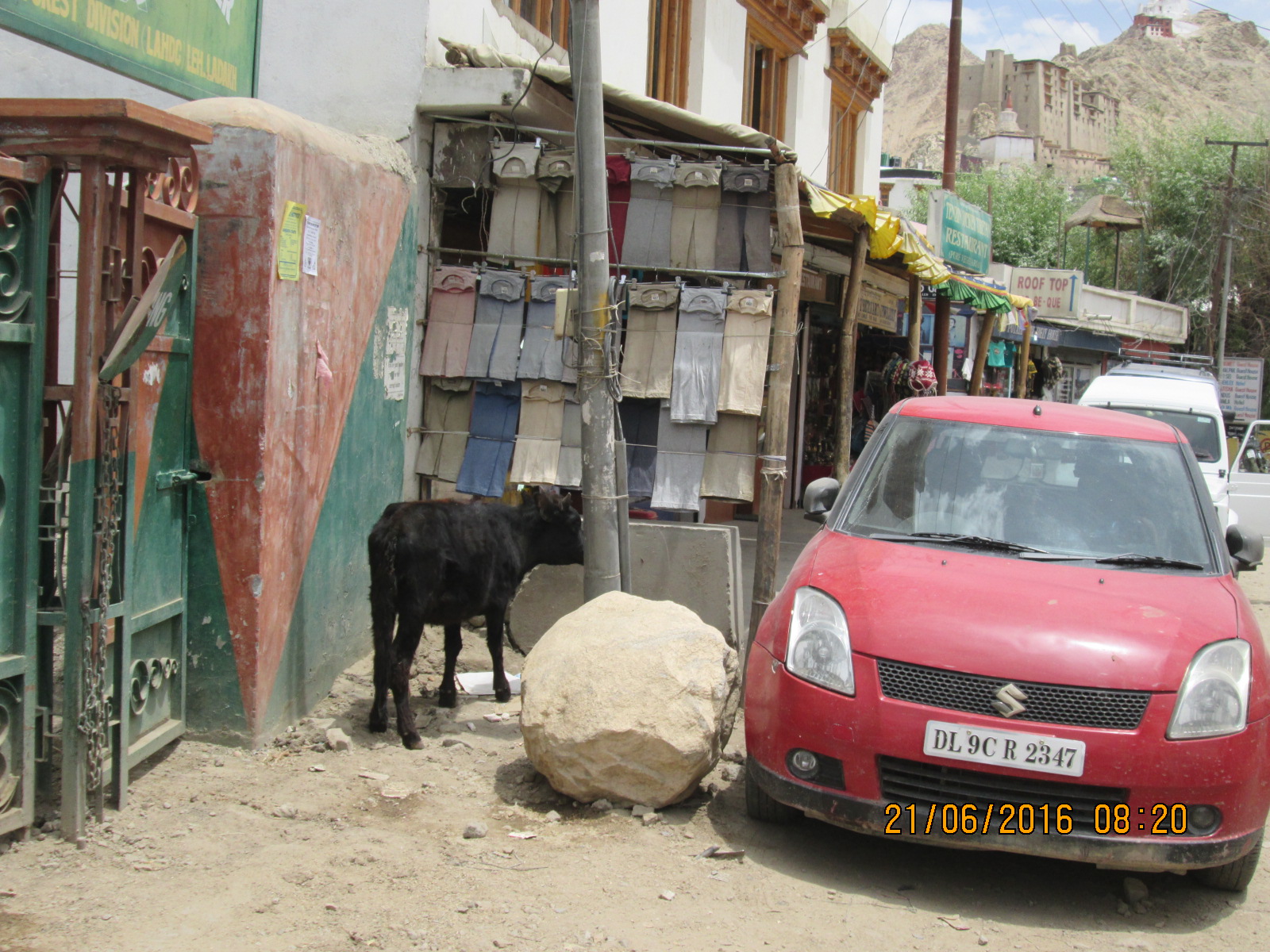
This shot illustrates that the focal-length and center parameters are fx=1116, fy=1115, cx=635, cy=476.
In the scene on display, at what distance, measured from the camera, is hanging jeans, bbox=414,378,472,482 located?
773cm

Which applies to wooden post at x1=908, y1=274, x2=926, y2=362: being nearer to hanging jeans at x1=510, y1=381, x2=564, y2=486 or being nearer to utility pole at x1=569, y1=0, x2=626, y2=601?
hanging jeans at x1=510, y1=381, x2=564, y2=486

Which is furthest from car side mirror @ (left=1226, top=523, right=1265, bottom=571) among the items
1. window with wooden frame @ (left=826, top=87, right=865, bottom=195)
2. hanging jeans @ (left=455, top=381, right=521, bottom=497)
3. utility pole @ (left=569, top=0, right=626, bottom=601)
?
window with wooden frame @ (left=826, top=87, right=865, bottom=195)

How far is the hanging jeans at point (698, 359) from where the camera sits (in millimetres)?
7352

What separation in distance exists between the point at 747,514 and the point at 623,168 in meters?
7.67

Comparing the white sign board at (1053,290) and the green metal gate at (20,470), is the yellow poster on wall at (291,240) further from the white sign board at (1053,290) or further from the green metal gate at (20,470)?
the white sign board at (1053,290)

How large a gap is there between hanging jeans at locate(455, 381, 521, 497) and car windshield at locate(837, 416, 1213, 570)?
3038mm

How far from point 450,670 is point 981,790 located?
127 inches

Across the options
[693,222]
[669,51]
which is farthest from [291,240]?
[669,51]

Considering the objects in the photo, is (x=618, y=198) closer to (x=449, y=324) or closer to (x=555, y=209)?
(x=555, y=209)

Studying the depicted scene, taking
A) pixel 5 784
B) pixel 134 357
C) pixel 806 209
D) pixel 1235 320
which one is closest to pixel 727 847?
pixel 5 784

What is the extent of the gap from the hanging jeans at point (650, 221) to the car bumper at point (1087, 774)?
423cm

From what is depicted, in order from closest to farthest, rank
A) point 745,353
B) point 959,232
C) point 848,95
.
A: point 745,353, point 959,232, point 848,95

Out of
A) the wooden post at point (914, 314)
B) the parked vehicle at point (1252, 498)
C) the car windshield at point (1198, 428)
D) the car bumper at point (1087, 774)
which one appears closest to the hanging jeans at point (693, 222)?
the car bumper at point (1087, 774)

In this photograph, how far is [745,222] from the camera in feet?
24.7
